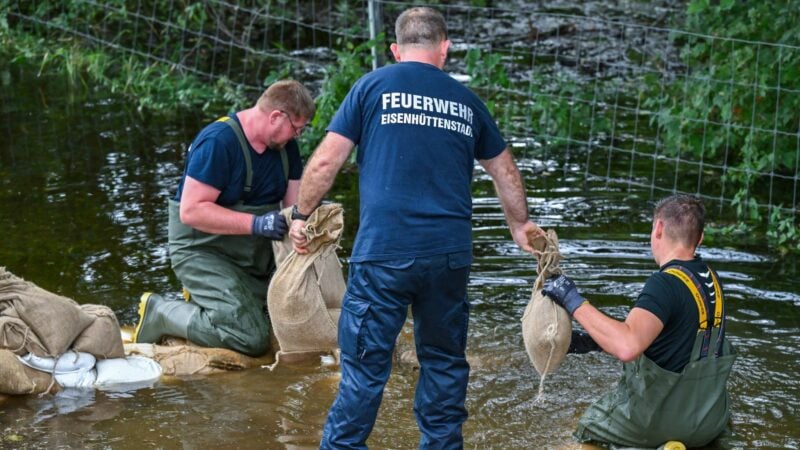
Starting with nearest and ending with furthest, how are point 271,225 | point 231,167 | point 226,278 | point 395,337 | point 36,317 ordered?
point 395,337 < point 36,317 < point 271,225 < point 231,167 < point 226,278

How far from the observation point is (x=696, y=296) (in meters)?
4.67

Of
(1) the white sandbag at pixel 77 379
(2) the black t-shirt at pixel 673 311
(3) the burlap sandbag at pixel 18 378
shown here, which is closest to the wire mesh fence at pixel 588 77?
(2) the black t-shirt at pixel 673 311

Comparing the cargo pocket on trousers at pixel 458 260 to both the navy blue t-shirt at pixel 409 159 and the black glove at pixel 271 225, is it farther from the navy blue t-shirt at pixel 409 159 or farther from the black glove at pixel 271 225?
the black glove at pixel 271 225

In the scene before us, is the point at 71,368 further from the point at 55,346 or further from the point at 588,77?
the point at 588,77

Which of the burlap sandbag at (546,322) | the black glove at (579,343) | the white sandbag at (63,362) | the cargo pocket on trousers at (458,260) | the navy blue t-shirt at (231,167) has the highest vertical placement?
the navy blue t-shirt at (231,167)

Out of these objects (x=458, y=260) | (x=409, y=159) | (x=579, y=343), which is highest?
(x=409, y=159)

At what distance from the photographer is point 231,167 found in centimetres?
616

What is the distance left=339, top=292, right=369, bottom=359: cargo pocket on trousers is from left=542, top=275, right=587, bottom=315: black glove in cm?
77

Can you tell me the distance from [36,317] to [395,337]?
1897 millimetres

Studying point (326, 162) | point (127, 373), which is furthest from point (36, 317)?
point (326, 162)

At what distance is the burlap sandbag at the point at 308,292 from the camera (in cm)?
562

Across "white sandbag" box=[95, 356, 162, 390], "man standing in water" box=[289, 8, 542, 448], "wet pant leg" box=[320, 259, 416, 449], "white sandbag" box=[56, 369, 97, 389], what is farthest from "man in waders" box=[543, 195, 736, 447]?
"white sandbag" box=[56, 369, 97, 389]

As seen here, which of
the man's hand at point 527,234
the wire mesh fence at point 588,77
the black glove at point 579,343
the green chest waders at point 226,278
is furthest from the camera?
the wire mesh fence at point 588,77

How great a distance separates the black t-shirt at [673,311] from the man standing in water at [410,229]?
2.39 feet
